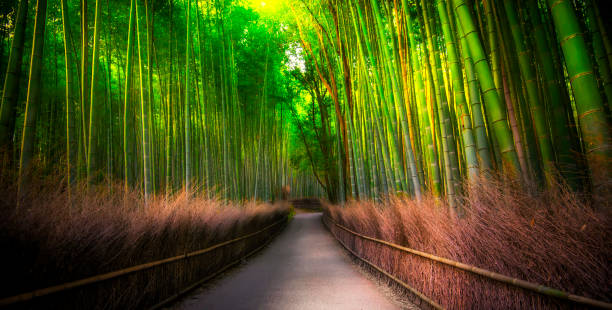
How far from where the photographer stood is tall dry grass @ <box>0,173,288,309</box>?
132 cm

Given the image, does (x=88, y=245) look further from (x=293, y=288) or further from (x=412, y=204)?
(x=412, y=204)

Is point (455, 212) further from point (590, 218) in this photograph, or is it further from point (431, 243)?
point (590, 218)

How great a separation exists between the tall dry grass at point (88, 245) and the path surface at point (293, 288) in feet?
1.53

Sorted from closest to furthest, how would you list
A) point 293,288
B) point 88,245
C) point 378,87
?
point 88,245 → point 293,288 → point 378,87

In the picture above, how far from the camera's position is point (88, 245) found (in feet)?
5.59

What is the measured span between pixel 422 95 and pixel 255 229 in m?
4.67

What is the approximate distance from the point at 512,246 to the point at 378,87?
320 centimetres

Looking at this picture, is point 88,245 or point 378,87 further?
point 378,87

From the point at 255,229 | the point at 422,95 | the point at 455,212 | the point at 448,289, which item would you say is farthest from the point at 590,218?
the point at 255,229

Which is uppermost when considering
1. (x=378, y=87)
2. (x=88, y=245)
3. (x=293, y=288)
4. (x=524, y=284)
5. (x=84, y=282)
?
(x=378, y=87)

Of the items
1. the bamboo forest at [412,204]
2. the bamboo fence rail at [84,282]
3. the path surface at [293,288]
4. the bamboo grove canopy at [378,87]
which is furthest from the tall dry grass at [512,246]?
the bamboo fence rail at [84,282]

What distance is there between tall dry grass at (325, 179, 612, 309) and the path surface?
63 centimetres

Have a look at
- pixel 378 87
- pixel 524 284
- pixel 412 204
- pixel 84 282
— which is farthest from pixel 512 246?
pixel 378 87

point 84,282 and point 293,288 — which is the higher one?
point 84,282
